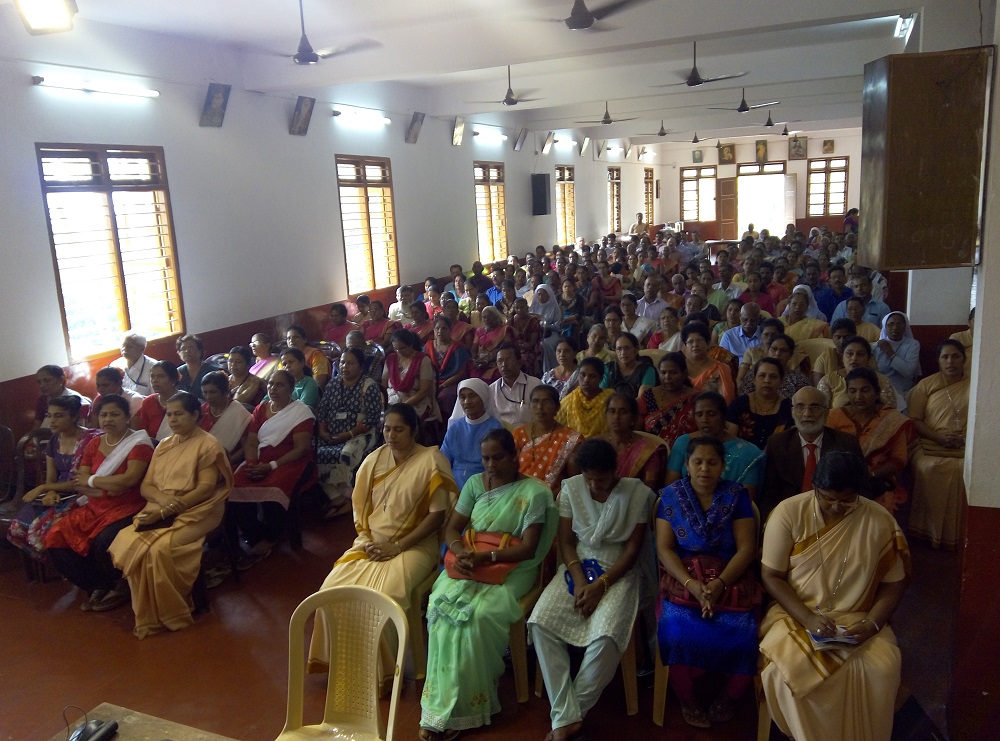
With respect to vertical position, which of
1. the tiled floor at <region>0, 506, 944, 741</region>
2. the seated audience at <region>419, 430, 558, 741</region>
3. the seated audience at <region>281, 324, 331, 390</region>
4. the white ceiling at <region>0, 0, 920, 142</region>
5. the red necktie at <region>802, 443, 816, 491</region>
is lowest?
the tiled floor at <region>0, 506, 944, 741</region>

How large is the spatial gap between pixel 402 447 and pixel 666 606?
1.36 m

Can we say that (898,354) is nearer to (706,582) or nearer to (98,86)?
(706,582)

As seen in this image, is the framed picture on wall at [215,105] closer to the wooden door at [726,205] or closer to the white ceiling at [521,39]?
the white ceiling at [521,39]

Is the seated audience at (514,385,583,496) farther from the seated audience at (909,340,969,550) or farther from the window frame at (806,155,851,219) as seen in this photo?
the window frame at (806,155,851,219)

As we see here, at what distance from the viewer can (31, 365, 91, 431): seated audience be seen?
4.82 meters

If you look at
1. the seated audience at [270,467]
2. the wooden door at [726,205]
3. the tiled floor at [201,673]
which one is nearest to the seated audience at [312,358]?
the seated audience at [270,467]

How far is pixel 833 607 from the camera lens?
8.36 ft

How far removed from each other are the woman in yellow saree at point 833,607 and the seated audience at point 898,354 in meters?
2.80

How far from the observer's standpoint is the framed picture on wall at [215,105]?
6.62 meters

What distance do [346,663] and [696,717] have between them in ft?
4.35

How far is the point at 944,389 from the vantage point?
4121 mm

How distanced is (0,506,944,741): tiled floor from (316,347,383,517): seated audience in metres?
0.70

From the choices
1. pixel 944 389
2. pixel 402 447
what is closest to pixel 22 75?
pixel 402 447

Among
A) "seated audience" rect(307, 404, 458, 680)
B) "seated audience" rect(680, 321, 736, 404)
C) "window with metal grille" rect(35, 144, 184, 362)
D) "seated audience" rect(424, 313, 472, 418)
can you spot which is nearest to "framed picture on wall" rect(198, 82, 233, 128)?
"window with metal grille" rect(35, 144, 184, 362)
